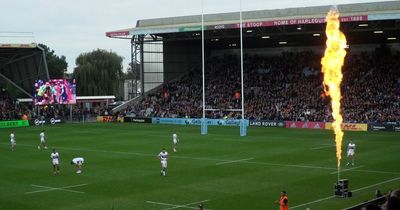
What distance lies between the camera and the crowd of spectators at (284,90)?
64.9 meters

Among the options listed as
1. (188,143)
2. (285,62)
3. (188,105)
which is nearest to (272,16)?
(285,62)

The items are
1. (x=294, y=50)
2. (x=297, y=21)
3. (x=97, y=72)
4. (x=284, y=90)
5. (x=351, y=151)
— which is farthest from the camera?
(x=97, y=72)

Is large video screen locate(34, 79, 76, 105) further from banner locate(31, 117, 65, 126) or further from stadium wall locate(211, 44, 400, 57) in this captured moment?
stadium wall locate(211, 44, 400, 57)

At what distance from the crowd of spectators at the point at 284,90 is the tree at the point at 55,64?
156 feet

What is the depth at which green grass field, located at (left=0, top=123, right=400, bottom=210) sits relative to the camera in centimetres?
2442

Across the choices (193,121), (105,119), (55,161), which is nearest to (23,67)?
(105,119)

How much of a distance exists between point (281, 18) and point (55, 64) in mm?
78585

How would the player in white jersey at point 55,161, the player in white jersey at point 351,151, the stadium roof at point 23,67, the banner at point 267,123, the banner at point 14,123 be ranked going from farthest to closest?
the stadium roof at point 23,67 → the banner at point 14,123 → the banner at point 267,123 → the player in white jersey at point 351,151 → the player in white jersey at point 55,161

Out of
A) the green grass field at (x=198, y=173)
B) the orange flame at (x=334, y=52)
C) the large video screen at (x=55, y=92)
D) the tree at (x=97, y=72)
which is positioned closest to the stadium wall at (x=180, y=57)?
the large video screen at (x=55, y=92)

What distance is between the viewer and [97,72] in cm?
10581

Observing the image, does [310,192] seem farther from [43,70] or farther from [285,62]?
[43,70]

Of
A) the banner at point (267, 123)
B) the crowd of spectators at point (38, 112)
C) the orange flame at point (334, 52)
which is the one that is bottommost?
the banner at point (267, 123)

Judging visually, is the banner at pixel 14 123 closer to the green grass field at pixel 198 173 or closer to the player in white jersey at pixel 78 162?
the green grass field at pixel 198 173

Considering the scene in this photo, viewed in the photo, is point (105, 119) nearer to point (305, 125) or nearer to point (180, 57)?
point (180, 57)
